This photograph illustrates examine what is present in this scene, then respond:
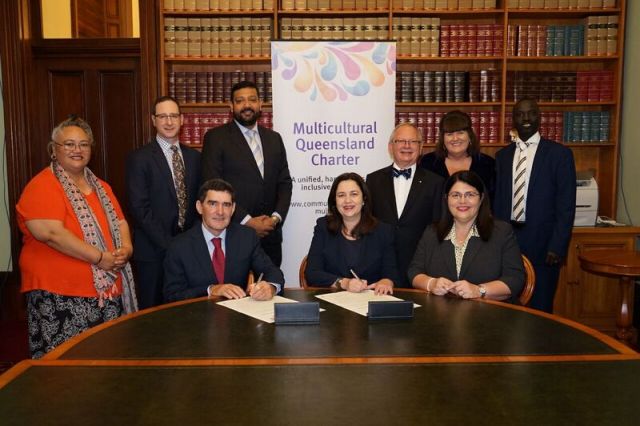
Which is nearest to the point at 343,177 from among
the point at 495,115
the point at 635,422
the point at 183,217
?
the point at 183,217

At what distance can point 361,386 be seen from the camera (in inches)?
58.6

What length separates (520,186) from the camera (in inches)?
138

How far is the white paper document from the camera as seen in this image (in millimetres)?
2111

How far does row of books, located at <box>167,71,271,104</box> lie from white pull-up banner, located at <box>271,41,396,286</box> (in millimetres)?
605

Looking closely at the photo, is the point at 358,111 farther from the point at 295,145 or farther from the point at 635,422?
the point at 635,422

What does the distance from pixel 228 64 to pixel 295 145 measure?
3.76ft

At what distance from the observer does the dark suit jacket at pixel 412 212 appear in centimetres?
326

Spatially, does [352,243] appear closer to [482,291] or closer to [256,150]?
[482,291]

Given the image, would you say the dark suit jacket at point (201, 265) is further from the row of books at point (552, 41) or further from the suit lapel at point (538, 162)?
the row of books at point (552, 41)

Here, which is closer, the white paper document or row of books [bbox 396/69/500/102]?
the white paper document

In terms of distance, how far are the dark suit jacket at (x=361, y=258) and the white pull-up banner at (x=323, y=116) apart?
4.54ft

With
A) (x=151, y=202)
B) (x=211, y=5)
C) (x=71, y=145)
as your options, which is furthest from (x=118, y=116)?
(x=71, y=145)

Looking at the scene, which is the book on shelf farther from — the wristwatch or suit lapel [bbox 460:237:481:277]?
the wristwatch

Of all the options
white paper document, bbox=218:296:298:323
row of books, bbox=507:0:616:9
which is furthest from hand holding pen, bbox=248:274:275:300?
row of books, bbox=507:0:616:9
